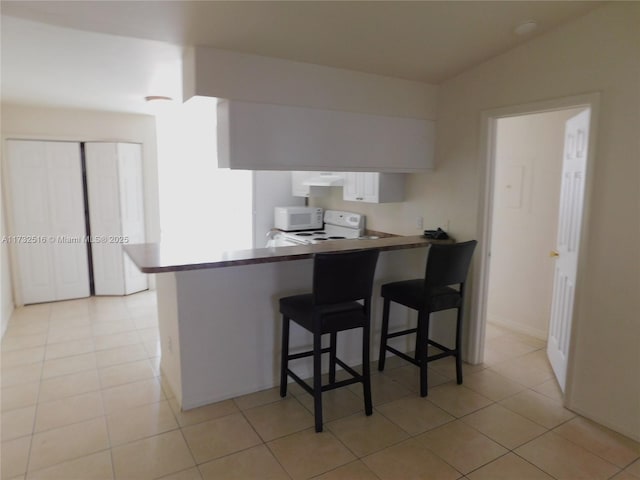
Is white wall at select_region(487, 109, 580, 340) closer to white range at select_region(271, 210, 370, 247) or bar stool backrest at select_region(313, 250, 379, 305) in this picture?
white range at select_region(271, 210, 370, 247)

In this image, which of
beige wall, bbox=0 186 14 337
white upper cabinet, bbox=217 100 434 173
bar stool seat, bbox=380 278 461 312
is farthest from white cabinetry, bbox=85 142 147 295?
bar stool seat, bbox=380 278 461 312

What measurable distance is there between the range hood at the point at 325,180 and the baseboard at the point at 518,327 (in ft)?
7.37

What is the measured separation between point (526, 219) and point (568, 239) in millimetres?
1117

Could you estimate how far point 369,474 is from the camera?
7.18 ft

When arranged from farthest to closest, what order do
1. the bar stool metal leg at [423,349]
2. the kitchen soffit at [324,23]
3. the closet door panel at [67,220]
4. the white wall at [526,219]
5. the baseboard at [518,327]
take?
the closet door panel at [67,220] < the baseboard at [518,327] < the white wall at [526,219] < the bar stool metal leg at [423,349] < the kitchen soffit at [324,23]

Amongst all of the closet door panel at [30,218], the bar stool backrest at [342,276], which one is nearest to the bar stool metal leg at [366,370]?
the bar stool backrest at [342,276]

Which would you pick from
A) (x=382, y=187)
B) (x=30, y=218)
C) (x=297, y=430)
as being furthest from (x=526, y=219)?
(x=30, y=218)

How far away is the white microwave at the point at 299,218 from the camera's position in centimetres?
533

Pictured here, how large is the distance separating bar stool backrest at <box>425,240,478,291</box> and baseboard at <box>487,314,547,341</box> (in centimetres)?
165

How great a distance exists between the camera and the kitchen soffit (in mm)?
2223

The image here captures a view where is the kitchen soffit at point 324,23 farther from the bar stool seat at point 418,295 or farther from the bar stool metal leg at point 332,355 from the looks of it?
the bar stool metal leg at point 332,355


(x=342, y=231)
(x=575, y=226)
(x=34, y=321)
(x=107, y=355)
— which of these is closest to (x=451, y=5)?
(x=575, y=226)

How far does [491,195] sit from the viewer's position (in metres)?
3.35

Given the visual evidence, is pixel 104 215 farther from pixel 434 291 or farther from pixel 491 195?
pixel 491 195
